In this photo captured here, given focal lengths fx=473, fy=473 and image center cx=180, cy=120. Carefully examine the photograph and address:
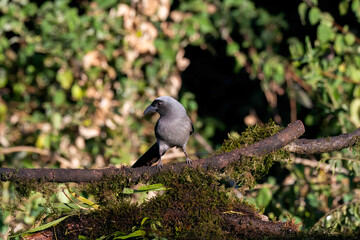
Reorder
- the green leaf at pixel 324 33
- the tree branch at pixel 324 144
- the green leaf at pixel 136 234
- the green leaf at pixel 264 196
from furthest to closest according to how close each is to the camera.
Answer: the green leaf at pixel 324 33 → the green leaf at pixel 264 196 → the tree branch at pixel 324 144 → the green leaf at pixel 136 234

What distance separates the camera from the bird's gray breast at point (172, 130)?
3.76m

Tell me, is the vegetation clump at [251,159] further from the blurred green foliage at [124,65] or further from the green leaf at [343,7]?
the green leaf at [343,7]

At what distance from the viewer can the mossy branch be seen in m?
2.64

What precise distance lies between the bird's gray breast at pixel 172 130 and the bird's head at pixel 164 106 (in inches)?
2.7

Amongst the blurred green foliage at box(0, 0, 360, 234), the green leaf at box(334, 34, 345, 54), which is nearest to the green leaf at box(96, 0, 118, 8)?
the blurred green foliage at box(0, 0, 360, 234)

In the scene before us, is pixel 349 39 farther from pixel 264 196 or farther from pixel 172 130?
pixel 172 130

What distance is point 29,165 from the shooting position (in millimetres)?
5832

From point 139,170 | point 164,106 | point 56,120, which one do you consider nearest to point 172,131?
point 164,106

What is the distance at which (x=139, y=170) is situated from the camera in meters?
2.71

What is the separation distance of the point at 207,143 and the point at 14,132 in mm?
2730

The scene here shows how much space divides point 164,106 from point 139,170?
1.09 meters

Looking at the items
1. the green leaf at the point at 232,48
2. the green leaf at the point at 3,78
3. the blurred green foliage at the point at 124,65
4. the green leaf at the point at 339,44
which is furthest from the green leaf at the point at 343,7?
the green leaf at the point at 3,78

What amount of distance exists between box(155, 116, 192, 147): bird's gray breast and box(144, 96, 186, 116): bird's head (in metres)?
0.07

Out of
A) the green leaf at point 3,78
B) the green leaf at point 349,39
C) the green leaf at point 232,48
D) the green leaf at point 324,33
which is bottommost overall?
the green leaf at point 349,39
